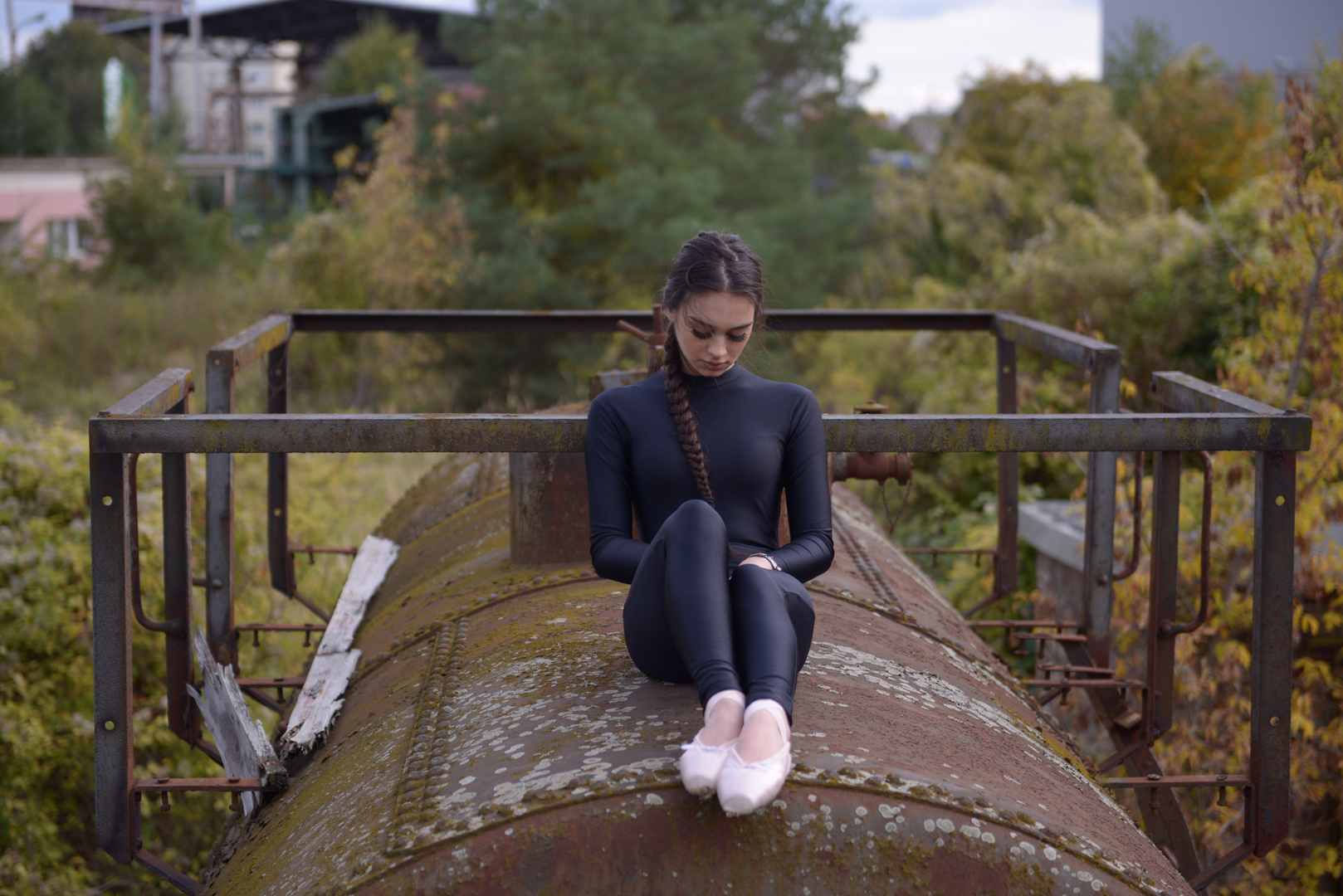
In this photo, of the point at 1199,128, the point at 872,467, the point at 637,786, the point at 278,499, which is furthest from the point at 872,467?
the point at 1199,128

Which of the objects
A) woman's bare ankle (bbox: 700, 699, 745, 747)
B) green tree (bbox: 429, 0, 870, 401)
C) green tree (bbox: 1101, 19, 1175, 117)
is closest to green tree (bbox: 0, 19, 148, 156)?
green tree (bbox: 429, 0, 870, 401)

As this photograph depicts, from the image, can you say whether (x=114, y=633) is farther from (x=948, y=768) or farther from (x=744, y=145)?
(x=744, y=145)

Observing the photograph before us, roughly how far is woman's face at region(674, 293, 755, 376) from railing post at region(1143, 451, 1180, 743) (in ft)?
4.71

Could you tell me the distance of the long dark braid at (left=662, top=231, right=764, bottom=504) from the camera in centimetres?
247

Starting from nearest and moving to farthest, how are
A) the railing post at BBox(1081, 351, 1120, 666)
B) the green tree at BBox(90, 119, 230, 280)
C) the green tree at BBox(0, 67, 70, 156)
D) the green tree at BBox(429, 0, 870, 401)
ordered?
the railing post at BBox(1081, 351, 1120, 666) < the green tree at BBox(429, 0, 870, 401) < the green tree at BBox(90, 119, 230, 280) < the green tree at BBox(0, 67, 70, 156)

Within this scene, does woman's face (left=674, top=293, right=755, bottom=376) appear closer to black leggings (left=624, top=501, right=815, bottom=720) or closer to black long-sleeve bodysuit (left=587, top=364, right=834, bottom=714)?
black long-sleeve bodysuit (left=587, top=364, right=834, bottom=714)

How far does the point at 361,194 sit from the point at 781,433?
15910 millimetres

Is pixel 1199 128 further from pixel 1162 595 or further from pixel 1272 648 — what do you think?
pixel 1272 648

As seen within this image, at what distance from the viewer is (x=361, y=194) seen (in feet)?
56.3

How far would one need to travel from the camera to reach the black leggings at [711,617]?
2.05m

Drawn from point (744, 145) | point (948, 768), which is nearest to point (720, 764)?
point (948, 768)

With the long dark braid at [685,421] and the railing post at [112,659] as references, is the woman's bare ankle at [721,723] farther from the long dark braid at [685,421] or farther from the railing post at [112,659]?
the railing post at [112,659]

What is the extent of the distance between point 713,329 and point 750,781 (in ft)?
3.51

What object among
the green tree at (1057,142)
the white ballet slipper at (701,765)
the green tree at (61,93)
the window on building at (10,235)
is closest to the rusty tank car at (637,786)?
the white ballet slipper at (701,765)
